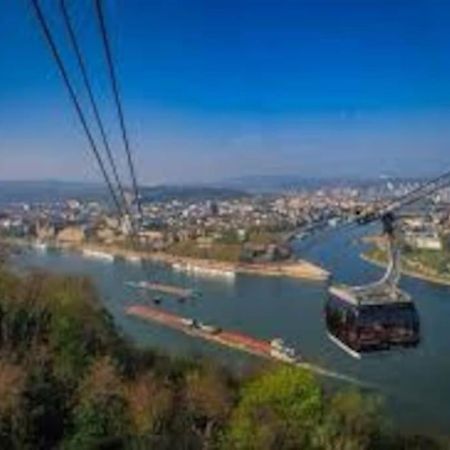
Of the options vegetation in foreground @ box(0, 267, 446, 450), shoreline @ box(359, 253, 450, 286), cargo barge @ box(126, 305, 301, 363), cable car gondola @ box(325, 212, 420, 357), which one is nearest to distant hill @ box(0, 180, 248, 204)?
shoreline @ box(359, 253, 450, 286)

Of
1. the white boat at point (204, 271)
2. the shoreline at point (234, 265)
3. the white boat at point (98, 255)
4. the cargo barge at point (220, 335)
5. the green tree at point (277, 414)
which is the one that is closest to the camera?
the green tree at point (277, 414)

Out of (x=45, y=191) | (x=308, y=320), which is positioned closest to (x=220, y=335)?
(x=308, y=320)

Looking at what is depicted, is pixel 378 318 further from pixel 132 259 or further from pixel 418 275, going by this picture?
pixel 132 259

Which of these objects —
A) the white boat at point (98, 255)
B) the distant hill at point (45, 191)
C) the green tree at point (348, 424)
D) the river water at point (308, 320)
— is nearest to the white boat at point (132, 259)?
the white boat at point (98, 255)

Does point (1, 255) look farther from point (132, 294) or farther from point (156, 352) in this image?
point (132, 294)

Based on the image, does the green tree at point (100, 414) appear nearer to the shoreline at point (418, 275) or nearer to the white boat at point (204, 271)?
the shoreline at point (418, 275)

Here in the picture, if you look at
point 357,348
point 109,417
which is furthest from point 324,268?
point 357,348

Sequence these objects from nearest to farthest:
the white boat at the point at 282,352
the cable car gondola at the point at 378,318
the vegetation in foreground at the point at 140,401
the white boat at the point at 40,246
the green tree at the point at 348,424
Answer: the cable car gondola at the point at 378,318, the vegetation in foreground at the point at 140,401, the green tree at the point at 348,424, the white boat at the point at 282,352, the white boat at the point at 40,246
